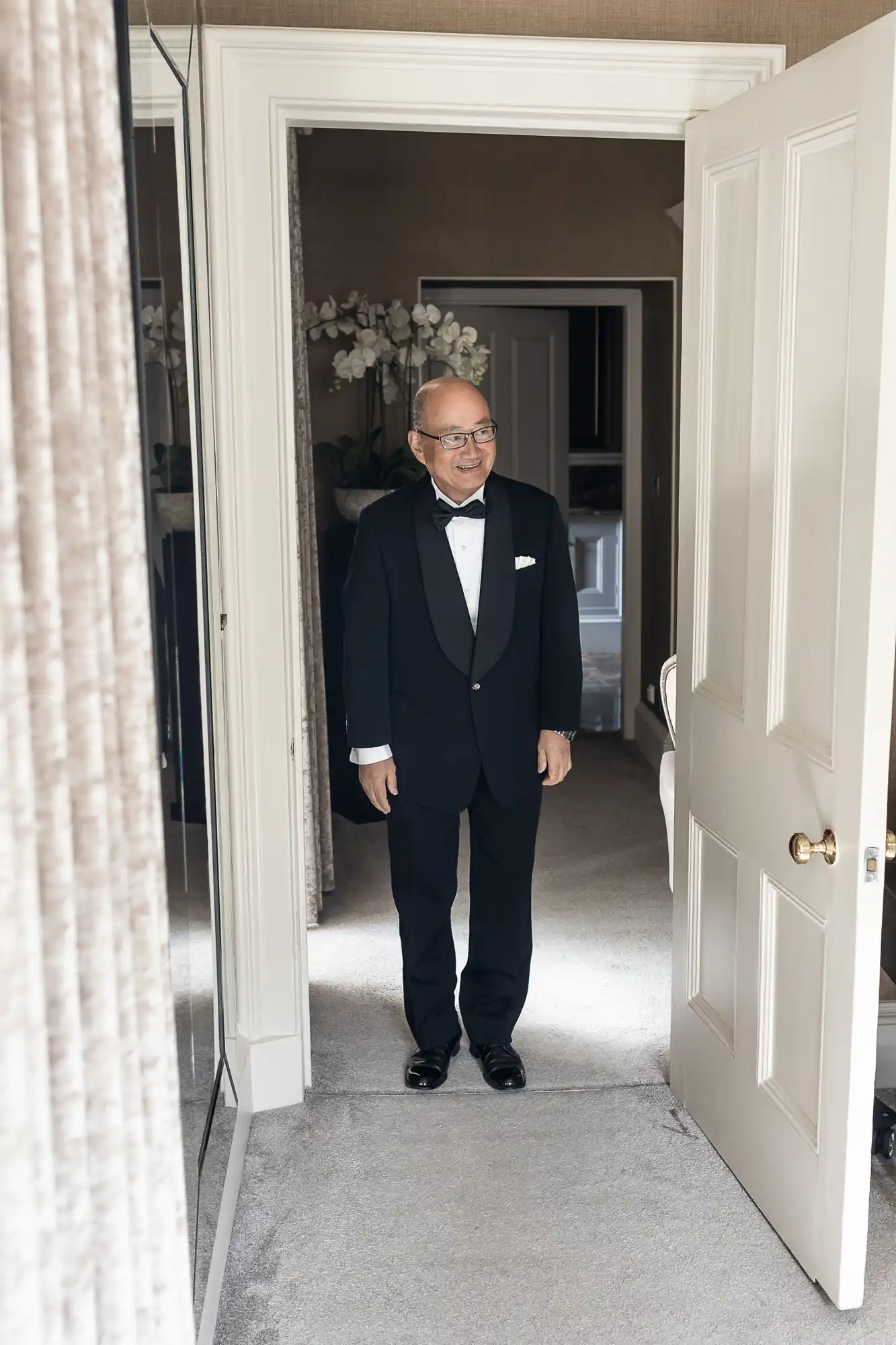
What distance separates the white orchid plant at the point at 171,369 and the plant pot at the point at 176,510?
0.01m

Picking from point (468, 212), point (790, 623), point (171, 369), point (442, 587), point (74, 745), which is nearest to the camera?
point (74, 745)

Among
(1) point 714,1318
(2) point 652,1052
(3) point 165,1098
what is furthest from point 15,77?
(2) point 652,1052

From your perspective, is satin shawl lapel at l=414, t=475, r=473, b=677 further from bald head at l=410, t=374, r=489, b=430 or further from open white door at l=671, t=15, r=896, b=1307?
open white door at l=671, t=15, r=896, b=1307

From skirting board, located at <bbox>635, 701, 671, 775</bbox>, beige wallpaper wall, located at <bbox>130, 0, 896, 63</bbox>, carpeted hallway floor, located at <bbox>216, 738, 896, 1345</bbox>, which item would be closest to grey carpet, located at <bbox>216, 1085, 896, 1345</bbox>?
carpeted hallway floor, located at <bbox>216, 738, 896, 1345</bbox>

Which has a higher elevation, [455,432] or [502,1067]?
[455,432]

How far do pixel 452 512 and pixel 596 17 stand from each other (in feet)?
3.25

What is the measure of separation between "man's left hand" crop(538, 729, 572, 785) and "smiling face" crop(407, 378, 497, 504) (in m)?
0.56

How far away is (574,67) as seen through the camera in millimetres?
2436

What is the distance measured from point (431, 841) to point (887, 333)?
1504mm

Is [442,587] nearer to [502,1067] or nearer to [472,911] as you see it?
[472,911]

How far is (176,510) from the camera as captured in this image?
→ 195cm

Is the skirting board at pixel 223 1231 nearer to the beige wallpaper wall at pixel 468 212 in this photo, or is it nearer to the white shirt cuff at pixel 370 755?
the white shirt cuff at pixel 370 755

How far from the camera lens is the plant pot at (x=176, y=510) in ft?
5.79

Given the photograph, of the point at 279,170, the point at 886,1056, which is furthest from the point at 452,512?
the point at 886,1056
